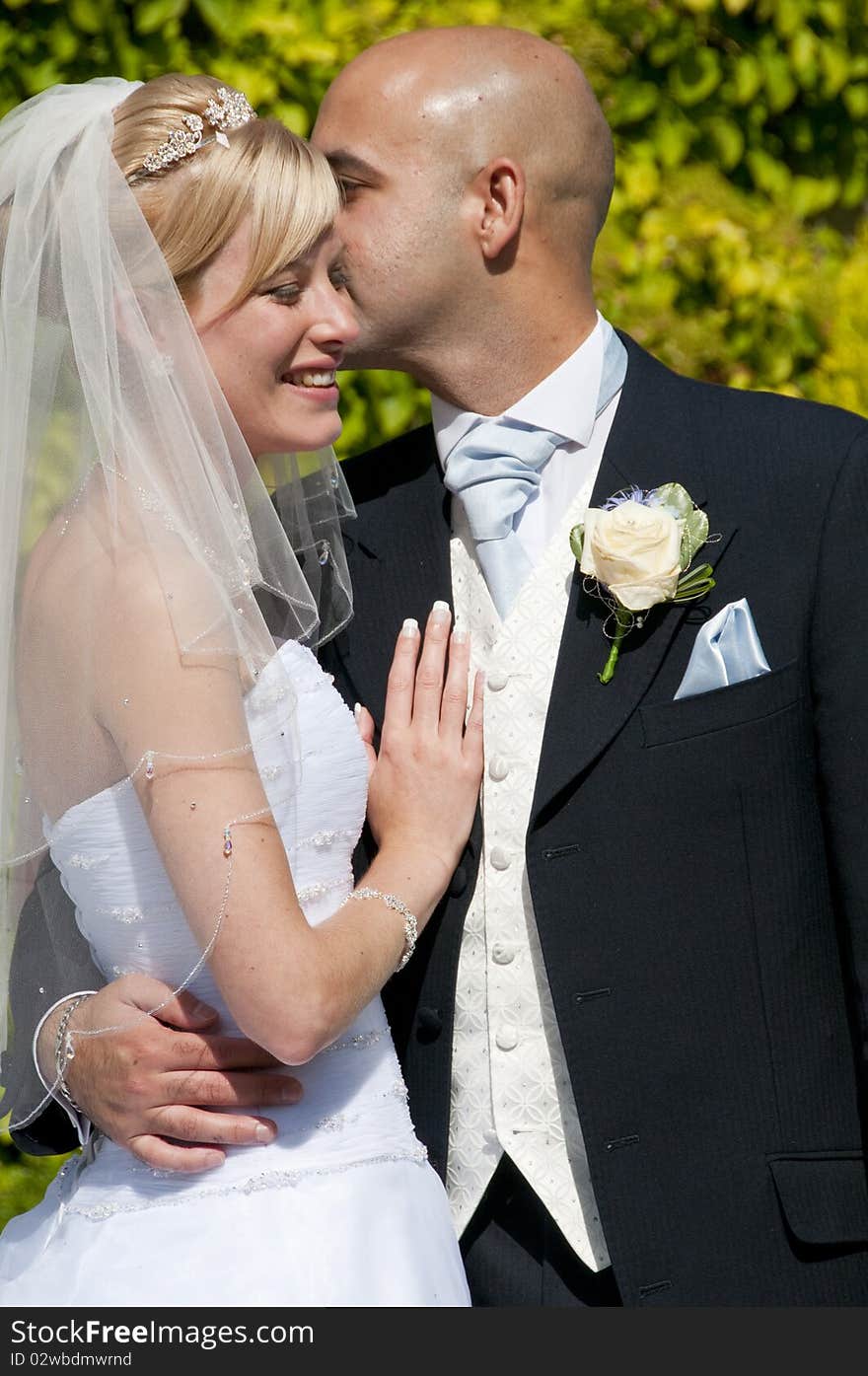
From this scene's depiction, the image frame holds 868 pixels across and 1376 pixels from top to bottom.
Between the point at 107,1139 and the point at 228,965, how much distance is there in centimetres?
50

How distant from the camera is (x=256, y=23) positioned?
4.36 metres

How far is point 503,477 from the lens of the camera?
2.80 metres

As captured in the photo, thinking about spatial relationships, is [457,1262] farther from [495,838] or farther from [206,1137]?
[495,838]

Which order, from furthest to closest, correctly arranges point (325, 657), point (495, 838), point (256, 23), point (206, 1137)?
point (256, 23), point (325, 657), point (495, 838), point (206, 1137)

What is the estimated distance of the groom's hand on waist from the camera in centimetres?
234

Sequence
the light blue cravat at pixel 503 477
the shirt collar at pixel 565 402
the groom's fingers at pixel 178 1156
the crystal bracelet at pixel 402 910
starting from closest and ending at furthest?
1. the groom's fingers at pixel 178 1156
2. the crystal bracelet at pixel 402 910
3. the light blue cravat at pixel 503 477
4. the shirt collar at pixel 565 402

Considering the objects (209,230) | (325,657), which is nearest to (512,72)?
(209,230)

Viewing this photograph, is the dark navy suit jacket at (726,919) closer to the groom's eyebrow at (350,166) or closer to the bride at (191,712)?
the bride at (191,712)

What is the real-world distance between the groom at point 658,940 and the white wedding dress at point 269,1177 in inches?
4.5

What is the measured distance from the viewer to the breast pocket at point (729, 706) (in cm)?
253

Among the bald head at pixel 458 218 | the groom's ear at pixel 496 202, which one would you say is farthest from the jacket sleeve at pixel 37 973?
the groom's ear at pixel 496 202

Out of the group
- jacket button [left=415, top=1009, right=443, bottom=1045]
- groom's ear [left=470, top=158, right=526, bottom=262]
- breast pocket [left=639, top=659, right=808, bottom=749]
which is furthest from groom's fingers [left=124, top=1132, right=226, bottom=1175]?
groom's ear [left=470, top=158, right=526, bottom=262]

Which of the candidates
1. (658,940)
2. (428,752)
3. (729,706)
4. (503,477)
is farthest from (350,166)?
(658,940)

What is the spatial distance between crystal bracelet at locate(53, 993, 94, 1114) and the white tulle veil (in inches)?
5.0
